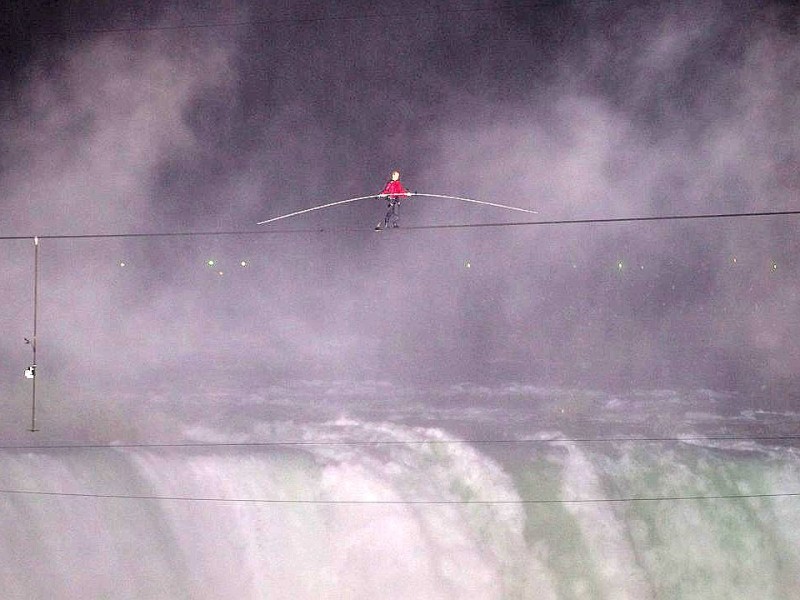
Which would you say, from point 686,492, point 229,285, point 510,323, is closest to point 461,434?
point 510,323

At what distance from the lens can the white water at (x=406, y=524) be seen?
35.3 feet

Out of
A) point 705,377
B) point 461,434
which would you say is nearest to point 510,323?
point 461,434

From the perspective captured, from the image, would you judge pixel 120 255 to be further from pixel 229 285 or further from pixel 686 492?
pixel 686 492

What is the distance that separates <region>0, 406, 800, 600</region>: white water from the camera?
35.3 ft

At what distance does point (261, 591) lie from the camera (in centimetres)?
1093

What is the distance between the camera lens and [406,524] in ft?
35.9

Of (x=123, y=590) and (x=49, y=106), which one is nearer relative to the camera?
(x=123, y=590)

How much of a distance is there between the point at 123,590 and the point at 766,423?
28.8ft

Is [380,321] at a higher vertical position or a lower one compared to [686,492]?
higher

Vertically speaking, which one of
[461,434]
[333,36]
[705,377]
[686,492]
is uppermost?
[333,36]

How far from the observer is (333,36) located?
38.1 feet

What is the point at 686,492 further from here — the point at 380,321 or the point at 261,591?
the point at 261,591

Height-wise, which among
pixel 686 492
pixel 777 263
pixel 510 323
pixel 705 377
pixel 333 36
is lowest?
pixel 686 492

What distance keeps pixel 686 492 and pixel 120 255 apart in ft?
27.2
